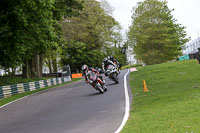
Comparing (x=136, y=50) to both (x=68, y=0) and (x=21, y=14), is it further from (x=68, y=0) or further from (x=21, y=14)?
(x=21, y=14)

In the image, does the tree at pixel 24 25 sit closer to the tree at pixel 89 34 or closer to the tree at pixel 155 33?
the tree at pixel 89 34

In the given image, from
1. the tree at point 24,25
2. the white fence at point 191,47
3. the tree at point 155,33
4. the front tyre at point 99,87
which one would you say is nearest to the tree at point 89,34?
the tree at point 155,33

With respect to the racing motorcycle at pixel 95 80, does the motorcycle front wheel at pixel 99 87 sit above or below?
below

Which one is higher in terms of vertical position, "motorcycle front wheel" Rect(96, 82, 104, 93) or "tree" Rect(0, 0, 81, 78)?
"tree" Rect(0, 0, 81, 78)

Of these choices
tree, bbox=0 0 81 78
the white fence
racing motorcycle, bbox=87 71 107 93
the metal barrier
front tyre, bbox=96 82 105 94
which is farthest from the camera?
the white fence

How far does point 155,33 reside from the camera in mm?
63469

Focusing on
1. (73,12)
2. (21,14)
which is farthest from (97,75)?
(73,12)

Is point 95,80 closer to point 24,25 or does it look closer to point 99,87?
point 99,87

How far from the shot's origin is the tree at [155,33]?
63656 mm

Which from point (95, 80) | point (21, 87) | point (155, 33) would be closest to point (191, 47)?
point (155, 33)

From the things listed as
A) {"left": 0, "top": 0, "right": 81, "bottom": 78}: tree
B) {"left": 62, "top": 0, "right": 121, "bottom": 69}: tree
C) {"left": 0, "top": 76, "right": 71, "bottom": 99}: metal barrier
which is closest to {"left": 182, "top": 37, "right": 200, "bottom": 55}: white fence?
{"left": 62, "top": 0, "right": 121, "bottom": 69}: tree

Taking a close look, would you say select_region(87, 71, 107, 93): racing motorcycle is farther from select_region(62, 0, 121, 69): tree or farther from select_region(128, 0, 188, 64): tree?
select_region(128, 0, 188, 64): tree

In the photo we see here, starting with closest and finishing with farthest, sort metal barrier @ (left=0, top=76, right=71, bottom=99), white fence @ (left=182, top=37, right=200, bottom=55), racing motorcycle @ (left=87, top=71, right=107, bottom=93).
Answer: racing motorcycle @ (left=87, top=71, right=107, bottom=93) < metal barrier @ (left=0, top=76, right=71, bottom=99) < white fence @ (left=182, top=37, right=200, bottom=55)

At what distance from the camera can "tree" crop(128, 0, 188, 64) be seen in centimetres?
6366
